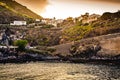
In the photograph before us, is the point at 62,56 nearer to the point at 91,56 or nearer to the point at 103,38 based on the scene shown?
the point at 91,56

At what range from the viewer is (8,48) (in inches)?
6777

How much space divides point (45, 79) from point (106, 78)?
15.9 meters

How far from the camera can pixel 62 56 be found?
175000mm

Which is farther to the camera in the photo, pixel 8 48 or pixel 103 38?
pixel 103 38

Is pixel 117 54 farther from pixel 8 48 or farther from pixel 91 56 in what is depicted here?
pixel 8 48

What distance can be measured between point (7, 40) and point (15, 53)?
29.6 m

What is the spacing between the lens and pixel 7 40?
195125 millimetres

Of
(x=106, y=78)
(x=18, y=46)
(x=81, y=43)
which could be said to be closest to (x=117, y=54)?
(x=81, y=43)

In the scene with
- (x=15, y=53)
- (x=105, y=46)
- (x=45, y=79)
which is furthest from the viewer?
(x=105, y=46)

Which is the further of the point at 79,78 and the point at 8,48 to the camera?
the point at 8,48

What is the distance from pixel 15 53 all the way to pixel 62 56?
24208 mm

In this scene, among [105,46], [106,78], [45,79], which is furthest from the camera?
[105,46]

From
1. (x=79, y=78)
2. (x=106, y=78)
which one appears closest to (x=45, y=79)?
(x=79, y=78)

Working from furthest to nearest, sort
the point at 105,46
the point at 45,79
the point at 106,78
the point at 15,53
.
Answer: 1. the point at 105,46
2. the point at 15,53
3. the point at 106,78
4. the point at 45,79
